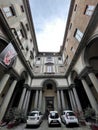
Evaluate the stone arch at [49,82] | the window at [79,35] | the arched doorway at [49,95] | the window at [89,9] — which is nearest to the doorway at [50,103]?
the arched doorway at [49,95]

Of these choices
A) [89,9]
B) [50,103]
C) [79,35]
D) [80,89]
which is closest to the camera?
[89,9]

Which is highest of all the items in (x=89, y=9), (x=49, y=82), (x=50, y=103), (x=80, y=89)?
(x=89, y=9)

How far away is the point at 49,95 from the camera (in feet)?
69.6

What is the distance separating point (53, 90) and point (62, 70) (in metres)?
5.60

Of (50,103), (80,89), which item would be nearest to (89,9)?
(80,89)

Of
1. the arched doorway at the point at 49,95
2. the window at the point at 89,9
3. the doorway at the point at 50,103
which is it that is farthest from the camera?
the arched doorway at the point at 49,95

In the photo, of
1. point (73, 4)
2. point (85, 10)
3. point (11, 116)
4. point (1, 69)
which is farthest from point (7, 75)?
point (73, 4)

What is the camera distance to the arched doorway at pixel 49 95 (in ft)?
66.1

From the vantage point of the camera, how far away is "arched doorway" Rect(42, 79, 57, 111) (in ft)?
66.1

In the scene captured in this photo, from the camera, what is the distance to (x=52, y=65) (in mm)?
25344

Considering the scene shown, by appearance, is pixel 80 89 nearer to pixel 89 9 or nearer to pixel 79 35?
pixel 79 35

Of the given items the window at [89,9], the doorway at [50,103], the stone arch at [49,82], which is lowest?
the doorway at [50,103]

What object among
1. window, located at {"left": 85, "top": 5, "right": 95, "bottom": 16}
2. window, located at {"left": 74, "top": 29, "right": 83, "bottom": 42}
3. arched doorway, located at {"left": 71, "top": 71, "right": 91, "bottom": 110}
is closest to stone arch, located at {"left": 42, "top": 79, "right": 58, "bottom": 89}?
arched doorway, located at {"left": 71, "top": 71, "right": 91, "bottom": 110}

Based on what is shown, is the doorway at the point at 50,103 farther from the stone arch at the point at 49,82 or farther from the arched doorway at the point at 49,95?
the stone arch at the point at 49,82
